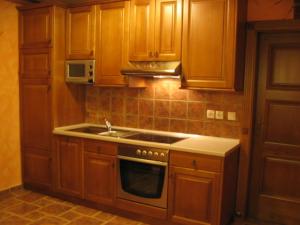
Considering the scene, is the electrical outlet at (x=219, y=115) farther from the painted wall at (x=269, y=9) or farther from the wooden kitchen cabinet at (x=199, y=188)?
the painted wall at (x=269, y=9)

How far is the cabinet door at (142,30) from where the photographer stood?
127 inches

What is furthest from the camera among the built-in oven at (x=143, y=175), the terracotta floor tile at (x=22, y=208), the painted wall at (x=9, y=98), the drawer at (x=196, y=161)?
the painted wall at (x=9, y=98)

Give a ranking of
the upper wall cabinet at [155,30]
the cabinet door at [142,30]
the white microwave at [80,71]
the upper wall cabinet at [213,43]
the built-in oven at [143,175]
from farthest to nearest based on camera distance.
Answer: the white microwave at [80,71]
the cabinet door at [142,30]
the upper wall cabinet at [155,30]
the built-in oven at [143,175]
the upper wall cabinet at [213,43]

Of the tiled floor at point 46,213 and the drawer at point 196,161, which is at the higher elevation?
the drawer at point 196,161

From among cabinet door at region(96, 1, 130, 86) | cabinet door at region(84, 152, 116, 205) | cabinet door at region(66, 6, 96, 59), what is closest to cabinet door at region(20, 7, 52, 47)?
cabinet door at region(66, 6, 96, 59)

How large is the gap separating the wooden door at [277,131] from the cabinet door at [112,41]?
150 cm

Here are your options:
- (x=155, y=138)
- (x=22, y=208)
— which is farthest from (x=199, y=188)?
(x=22, y=208)

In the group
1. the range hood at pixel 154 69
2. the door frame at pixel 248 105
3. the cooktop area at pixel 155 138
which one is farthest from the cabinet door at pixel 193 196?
the range hood at pixel 154 69

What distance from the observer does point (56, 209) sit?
3490mm

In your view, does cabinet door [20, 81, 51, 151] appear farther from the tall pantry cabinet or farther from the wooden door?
the wooden door

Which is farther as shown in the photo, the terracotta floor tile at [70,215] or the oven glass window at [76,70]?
the oven glass window at [76,70]

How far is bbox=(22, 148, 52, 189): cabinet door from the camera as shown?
12.6ft

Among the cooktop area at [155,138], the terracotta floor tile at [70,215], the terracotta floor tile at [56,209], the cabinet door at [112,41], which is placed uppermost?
the cabinet door at [112,41]

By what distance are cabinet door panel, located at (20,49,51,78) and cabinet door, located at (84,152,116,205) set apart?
46.9 inches
